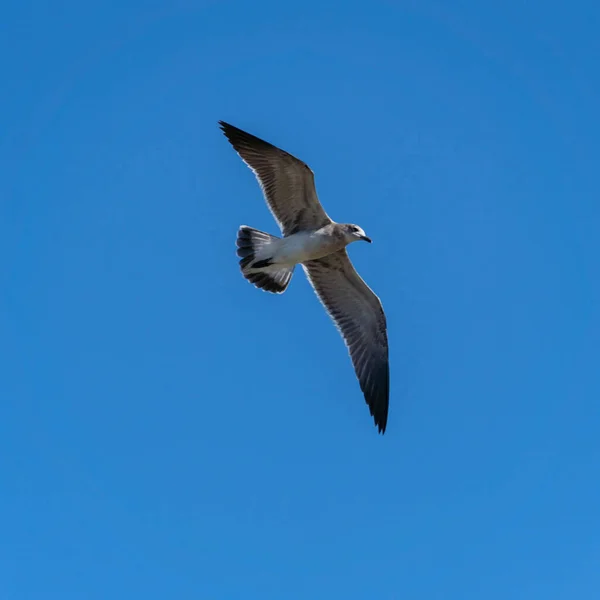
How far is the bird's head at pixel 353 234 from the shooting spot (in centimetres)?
1302

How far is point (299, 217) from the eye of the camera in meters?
13.2

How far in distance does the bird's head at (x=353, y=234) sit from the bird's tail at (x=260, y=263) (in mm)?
963

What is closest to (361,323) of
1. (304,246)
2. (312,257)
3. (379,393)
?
(379,393)

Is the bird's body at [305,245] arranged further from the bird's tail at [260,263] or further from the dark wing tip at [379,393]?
the dark wing tip at [379,393]

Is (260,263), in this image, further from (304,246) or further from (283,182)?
(283,182)

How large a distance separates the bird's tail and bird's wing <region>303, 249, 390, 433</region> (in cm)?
61

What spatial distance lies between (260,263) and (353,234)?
135 cm

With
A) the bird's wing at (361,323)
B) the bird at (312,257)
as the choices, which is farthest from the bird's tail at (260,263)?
the bird's wing at (361,323)

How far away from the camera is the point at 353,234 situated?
13.0m

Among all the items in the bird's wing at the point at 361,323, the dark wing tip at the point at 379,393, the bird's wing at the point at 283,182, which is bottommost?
the dark wing tip at the point at 379,393

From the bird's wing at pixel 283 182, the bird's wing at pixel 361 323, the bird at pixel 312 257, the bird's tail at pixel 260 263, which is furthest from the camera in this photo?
the bird's wing at pixel 361 323

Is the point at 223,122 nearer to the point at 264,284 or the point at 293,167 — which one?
the point at 293,167

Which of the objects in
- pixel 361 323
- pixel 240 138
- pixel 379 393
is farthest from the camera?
→ pixel 361 323

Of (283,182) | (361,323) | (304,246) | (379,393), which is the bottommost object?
(379,393)
